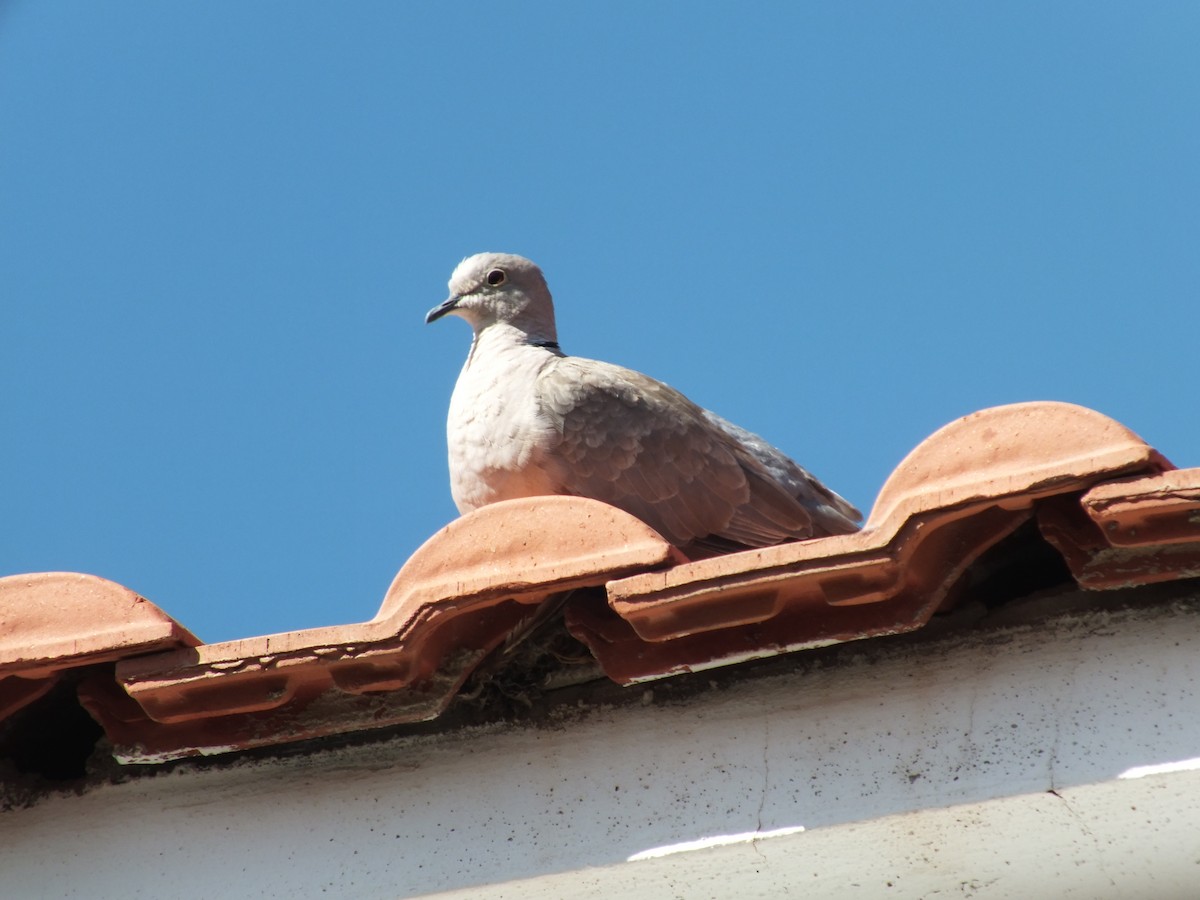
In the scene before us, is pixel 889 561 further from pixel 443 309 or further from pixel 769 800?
pixel 443 309

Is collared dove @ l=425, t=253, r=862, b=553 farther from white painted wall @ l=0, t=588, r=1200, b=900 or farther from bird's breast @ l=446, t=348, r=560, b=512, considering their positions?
white painted wall @ l=0, t=588, r=1200, b=900

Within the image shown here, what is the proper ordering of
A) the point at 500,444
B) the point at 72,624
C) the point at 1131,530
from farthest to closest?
the point at 500,444 < the point at 72,624 < the point at 1131,530

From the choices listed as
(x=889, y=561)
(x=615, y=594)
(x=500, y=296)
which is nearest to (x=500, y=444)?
(x=500, y=296)

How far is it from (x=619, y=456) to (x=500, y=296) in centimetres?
154

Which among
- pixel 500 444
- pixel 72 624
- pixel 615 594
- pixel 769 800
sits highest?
pixel 500 444

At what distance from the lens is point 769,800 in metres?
2.49

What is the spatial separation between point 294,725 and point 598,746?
1.61 feet

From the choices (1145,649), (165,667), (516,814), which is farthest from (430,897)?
(1145,649)

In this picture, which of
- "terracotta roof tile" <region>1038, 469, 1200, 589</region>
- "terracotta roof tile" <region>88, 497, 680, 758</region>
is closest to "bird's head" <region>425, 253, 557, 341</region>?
"terracotta roof tile" <region>88, 497, 680, 758</region>

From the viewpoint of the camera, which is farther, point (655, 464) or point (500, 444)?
point (655, 464)

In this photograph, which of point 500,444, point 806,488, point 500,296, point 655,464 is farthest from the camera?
point 500,296

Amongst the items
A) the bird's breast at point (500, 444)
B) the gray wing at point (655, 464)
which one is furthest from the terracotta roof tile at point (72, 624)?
the gray wing at point (655, 464)

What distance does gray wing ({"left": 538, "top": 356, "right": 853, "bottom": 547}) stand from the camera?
4148 mm

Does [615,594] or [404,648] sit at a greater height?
[615,594]
